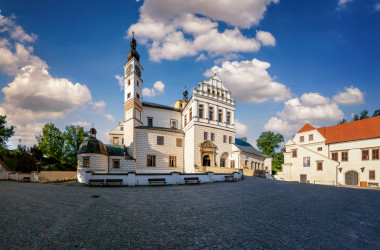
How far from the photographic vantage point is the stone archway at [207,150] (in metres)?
28.1

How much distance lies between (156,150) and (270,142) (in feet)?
124

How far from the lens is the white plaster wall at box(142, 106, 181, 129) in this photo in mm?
32519

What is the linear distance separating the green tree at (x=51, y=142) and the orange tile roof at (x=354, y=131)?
48.5 m

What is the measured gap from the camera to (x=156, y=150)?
94.9 ft

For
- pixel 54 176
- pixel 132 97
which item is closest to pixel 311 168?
pixel 132 97

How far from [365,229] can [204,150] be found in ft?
74.7

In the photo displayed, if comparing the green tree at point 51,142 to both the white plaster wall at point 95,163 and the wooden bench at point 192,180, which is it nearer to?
the white plaster wall at point 95,163

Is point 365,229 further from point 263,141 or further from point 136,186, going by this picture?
point 263,141

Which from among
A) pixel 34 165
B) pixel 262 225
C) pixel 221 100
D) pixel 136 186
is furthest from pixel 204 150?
pixel 34 165

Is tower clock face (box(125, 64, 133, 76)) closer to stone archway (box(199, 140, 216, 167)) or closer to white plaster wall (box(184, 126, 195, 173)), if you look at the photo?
white plaster wall (box(184, 126, 195, 173))

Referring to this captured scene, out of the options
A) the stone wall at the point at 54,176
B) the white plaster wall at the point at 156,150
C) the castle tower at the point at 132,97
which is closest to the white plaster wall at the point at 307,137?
the white plaster wall at the point at 156,150

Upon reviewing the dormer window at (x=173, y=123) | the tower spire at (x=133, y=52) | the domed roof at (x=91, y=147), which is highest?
the tower spire at (x=133, y=52)

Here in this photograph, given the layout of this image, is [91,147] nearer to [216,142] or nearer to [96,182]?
[96,182]

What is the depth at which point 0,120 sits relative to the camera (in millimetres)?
34875
